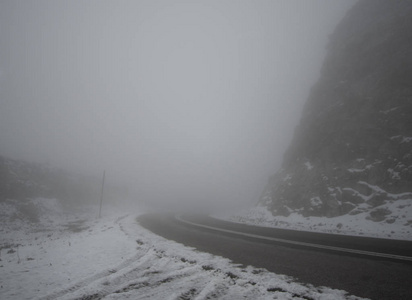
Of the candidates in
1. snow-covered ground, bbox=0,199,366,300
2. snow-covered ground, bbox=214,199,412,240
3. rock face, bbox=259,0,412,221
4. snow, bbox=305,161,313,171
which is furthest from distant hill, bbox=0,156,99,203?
snow, bbox=305,161,313,171

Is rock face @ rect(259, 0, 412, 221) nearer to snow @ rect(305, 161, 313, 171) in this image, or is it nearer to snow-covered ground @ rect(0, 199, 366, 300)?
snow @ rect(305, 161, 313, 171)

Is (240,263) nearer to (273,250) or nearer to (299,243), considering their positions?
(273,250)

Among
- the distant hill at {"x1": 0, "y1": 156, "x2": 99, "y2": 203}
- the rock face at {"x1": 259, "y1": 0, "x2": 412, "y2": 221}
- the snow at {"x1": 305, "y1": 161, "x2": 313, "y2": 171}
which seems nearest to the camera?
the rock face at {"x1": 259, "y1": 0, "x2": 412, "y2": 221}

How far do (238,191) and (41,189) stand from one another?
54035 millimetres

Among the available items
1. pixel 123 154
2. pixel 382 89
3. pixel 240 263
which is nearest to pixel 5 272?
pixel 240 263

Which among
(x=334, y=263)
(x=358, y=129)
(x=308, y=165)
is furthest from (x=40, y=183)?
(x=358, y=129)

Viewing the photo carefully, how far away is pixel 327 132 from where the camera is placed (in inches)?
947

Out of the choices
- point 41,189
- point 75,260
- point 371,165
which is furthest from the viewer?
point 41,189

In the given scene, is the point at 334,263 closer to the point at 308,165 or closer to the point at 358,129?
the point at 308,165

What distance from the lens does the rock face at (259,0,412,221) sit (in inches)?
680

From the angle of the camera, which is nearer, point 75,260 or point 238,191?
point 75,260

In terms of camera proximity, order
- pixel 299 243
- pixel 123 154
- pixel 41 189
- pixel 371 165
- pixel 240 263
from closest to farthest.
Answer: pixel 240 263 < pixel 299 243 < pixel 371 165 < pixel 41 189 < pixel 123 154

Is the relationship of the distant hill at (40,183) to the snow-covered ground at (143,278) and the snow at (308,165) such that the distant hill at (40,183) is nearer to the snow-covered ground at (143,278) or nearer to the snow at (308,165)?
the snow-covered ground at (143,278)

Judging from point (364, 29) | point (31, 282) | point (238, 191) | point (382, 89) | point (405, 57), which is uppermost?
point (364, 29)
